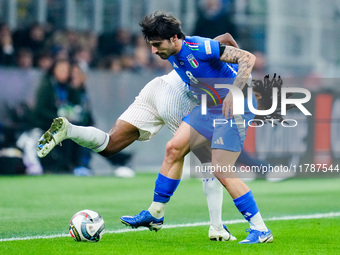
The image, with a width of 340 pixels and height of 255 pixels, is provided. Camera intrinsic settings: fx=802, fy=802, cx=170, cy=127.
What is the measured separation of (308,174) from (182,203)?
14.6ft

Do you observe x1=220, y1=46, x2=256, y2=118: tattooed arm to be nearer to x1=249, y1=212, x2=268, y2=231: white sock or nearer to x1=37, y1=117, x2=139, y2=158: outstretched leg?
x1=249, y1=212, x2=268, y2=231: white sock

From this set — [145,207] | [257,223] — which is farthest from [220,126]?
[145,207]

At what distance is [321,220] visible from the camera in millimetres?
8078

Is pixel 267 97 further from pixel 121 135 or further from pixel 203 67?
pixel 121 135

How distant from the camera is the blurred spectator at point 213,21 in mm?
15477

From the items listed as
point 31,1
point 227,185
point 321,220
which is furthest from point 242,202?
point 31,1

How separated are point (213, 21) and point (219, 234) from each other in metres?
9.35

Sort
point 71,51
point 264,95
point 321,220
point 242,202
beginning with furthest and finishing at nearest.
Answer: point 71,51 < point 321,220 < point 264,95 < point 242,202

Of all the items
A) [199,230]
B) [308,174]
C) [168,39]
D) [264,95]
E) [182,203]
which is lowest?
[308,174]

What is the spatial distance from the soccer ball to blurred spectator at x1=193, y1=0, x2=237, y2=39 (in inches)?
369

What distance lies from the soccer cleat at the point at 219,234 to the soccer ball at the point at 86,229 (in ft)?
3.05

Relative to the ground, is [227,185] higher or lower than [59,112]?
higher

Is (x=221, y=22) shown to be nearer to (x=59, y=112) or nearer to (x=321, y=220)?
(x=59, y=112)

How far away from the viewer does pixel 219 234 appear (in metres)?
6.64
